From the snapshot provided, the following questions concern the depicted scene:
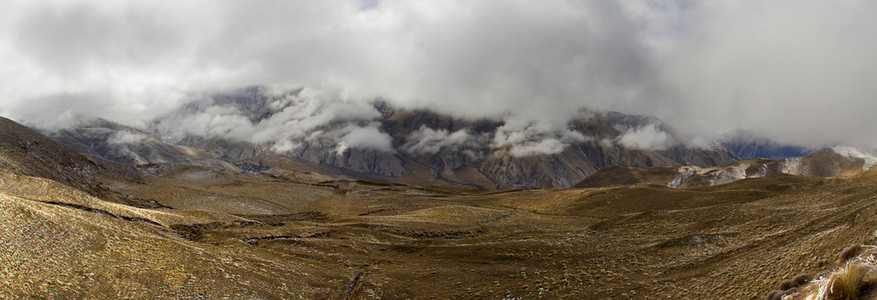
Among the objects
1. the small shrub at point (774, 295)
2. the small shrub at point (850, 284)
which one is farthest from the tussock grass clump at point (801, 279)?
the small shrub at point (850, 284)

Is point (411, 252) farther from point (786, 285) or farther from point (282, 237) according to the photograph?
point (786, 285)

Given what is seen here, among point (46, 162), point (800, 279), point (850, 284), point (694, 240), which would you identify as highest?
point (46, 162)

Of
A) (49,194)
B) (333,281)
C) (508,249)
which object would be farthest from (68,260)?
(508,249)

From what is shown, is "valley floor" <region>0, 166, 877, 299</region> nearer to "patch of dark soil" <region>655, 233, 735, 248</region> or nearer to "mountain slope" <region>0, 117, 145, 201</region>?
"patch of dark soil" <region>655, 233, 735, 248</region>

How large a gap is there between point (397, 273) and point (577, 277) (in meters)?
12.1

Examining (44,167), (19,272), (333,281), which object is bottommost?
(333,281)

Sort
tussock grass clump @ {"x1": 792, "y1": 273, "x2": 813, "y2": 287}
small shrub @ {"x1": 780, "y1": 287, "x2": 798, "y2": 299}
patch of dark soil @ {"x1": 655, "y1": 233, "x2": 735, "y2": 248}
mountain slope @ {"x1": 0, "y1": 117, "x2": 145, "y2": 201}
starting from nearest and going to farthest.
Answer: small shrub @ {"x1": 780, "y1": 287, "x2": 798, "y2": 299}, tussock grass clump @ {"x1": 792, "y1": 273, "x2": 813, "y2": 287}, patch of dark soil @ {"x1": 655, "y1": 233, "x2": 735, "y2": 248}, mountain slope @ {"x1": 0, "y1": 117, "x2": 145, "y2": 201}

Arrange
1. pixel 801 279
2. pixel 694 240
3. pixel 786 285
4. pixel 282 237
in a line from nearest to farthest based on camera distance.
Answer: pixel 801 279 → pixel 786 285 → pixel 694 240 → pixel 282 237

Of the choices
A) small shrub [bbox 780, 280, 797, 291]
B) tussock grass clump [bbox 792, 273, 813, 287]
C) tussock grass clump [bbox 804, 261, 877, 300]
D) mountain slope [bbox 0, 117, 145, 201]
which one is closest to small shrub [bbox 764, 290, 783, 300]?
small shrub [bbox 780, 280, 797, 291]

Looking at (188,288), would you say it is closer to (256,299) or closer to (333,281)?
(256,299)

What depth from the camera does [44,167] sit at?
5741 centimetres

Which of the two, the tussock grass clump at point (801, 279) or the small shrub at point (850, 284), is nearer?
the small shrub at point (850, 284)

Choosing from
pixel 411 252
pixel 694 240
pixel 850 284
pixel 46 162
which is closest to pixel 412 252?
pixel 411 252

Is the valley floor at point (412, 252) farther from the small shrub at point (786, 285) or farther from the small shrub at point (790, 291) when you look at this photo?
the small shrub at point (790, 291)
